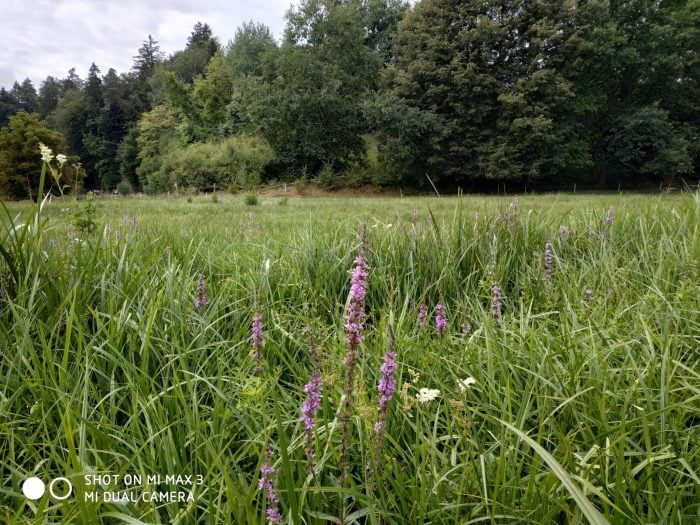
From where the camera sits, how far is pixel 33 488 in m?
1.27

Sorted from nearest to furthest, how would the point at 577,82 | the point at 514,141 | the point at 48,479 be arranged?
1. the point at 48,479
2. the point at 514,141
3. the point at 577,82

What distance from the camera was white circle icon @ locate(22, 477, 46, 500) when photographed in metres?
1.25

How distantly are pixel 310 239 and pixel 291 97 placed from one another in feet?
114

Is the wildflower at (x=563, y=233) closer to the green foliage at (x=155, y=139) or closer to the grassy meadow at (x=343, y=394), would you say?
the grassy meadow at (x=343, y=394)

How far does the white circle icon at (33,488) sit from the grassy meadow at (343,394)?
4 cm

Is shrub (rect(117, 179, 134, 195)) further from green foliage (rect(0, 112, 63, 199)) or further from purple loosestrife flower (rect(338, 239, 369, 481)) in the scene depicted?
purple loosestrife flower (rect(338, 239, 369, 481))

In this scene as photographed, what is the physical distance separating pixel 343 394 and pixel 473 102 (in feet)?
112

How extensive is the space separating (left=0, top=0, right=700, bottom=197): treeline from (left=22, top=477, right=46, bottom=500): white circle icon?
3205 centimetres

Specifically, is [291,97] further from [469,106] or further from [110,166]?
[110,166]

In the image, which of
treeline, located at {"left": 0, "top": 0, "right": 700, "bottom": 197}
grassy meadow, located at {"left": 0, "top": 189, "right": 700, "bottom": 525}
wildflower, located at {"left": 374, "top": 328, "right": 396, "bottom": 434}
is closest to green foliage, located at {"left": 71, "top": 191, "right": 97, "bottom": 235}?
grassy meadow, located at {"left": 0, "top": 189, "right": 700, "bottom": 525}

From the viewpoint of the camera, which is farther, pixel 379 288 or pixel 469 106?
pixel 469 106

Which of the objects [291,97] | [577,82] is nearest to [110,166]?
[291,97]

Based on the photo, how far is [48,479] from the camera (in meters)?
1.38

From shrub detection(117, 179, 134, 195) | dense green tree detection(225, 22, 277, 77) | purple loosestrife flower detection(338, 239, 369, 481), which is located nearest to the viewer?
purple loosestrife flower detection(338, 239, 369, 481)
